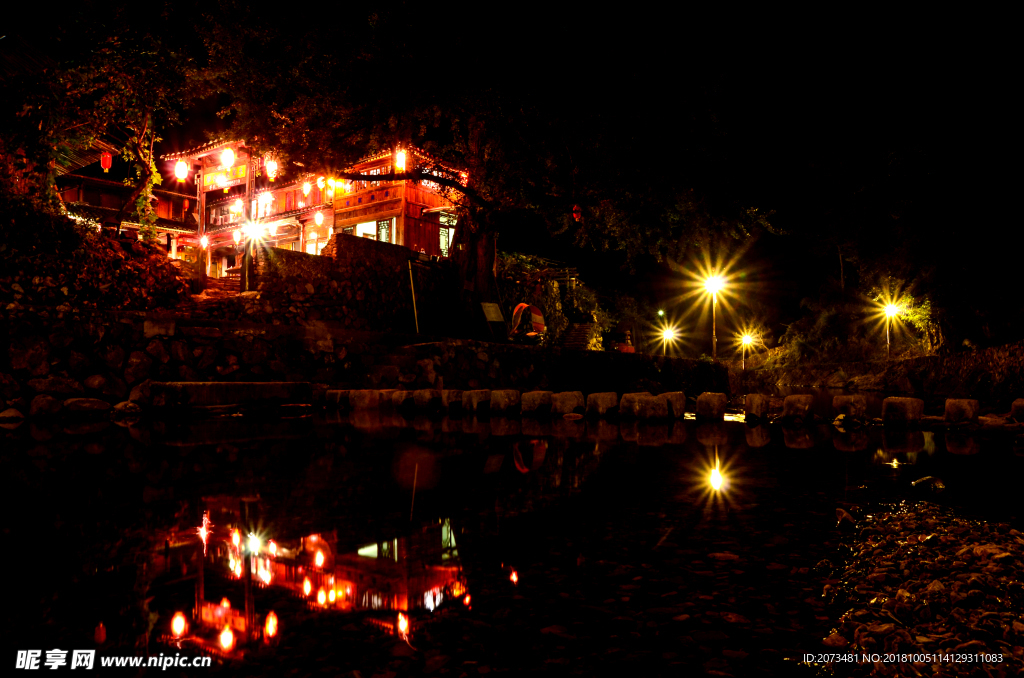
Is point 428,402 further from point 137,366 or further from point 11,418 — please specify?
point 11,418

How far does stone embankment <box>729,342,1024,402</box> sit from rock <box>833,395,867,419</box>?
538 cm

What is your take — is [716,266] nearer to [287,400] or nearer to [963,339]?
[963,339]

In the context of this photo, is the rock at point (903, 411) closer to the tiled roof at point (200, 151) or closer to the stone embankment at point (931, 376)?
the stone embankment at point (931, 376)

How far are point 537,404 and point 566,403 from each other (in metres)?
0.52

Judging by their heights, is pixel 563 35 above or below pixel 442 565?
above

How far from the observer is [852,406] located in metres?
9.95

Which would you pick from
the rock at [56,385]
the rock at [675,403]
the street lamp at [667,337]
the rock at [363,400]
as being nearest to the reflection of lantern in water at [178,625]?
the rock at [675,403]

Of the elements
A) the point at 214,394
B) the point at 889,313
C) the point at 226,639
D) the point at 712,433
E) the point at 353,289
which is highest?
the point at 889,313

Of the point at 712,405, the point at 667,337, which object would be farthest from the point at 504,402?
the point at 667,337

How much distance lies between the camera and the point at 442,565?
2.45 m

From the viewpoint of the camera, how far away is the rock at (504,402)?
10414mm

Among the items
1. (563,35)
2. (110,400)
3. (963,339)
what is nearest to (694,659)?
(110,400)

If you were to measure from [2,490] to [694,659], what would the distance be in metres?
4.72

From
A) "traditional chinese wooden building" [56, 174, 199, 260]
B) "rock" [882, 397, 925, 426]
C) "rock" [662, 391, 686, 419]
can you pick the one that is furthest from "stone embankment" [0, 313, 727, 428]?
"traditional chinese wooden building" [56, 174, 199, 260]
